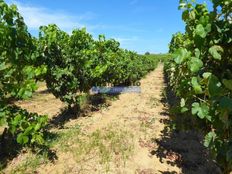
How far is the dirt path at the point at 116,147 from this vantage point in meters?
7.50

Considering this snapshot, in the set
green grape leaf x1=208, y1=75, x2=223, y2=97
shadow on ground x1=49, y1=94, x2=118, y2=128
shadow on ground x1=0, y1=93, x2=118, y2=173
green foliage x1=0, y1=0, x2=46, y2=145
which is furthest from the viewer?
shadow on ground x1=49, y1=94, x2=118, y2=128

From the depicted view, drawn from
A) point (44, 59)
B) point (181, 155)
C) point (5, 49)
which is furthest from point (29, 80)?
point (44, 59)

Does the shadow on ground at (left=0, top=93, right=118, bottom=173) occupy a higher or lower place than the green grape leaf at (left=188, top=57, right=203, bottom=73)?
lower

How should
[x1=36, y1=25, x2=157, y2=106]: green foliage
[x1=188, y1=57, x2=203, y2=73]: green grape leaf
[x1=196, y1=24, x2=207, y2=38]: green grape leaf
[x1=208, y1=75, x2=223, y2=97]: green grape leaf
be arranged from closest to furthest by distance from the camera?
[x1=208, y1=75, x2=223, y2=97]: green grape leaf → [x1=188, y1=57, x2=203, y2=73]: green grape leaf → [x1=196, y1=24, x2=207, y2=38]: green grape leaf → [x1=36, y1=25, x2=157, y2=106]: green foliage

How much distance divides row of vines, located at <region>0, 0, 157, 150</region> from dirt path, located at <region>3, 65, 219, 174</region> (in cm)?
90

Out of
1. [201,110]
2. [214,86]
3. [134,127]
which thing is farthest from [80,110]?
[214,86]

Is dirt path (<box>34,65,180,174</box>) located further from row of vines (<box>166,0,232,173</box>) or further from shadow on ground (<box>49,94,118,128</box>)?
row of vines (<box>166,0,232,173</box>)

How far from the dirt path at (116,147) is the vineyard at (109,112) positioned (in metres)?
0.03

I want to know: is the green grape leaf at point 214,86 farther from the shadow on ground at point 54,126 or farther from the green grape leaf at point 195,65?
the shadow on ground at point 54,126

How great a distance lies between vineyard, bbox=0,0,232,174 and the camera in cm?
369

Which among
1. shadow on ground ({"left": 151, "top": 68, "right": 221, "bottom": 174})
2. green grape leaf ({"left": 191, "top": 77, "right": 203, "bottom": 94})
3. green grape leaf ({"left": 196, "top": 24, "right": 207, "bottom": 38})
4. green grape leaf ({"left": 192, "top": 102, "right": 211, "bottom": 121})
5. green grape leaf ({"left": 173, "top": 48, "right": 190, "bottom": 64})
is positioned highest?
green grape leaf ({"left": 196, "top": 24, "right": 207, "bottom": 38})

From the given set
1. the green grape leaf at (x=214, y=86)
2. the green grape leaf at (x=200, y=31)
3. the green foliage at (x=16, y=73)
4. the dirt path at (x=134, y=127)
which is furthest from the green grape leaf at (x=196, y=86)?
the dirt path at (x=134, y=127)

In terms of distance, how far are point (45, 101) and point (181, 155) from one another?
10.5 m

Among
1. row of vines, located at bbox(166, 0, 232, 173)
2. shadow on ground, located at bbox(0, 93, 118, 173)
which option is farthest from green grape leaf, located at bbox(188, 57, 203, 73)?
shadow on ground, located at bbox(0, 93, 118, 173)
